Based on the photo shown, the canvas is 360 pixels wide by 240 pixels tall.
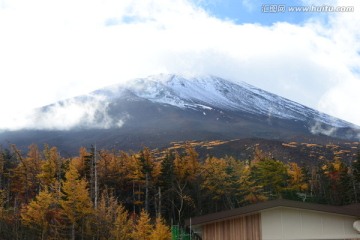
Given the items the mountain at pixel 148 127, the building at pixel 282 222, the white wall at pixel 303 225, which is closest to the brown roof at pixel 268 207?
the building at pixel 282 222

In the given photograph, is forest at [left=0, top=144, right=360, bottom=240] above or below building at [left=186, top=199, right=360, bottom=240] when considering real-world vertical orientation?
above

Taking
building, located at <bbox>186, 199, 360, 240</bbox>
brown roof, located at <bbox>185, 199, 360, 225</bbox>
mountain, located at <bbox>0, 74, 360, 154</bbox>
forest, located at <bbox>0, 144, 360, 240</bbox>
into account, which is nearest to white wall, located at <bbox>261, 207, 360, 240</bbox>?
building, located at <bbox>186, 199, 360, 240</bbox>

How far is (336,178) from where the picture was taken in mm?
57250

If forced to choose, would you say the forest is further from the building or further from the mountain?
the mountain

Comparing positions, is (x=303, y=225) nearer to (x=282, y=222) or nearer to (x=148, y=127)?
(x=282, y=222)

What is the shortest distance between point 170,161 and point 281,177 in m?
13.6

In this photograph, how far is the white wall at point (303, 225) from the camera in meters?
17.5

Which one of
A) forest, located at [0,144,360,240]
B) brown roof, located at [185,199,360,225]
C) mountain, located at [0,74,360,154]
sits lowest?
brown roof, located at [185,199,360,225]

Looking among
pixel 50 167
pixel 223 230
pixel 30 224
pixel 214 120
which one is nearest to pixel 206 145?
pixel 214 120

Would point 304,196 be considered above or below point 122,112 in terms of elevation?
below

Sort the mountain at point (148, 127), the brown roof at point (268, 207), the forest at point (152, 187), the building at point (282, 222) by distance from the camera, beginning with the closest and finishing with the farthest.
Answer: the brown roof at point (268, 207) < the building at point (282, 222) < the forest at point (152, 187) < the mountain at point (148, 127)

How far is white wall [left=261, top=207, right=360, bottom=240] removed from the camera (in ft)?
57.5

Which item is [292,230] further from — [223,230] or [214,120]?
[214,120]

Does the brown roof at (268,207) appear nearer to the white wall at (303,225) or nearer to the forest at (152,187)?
the white wall at (303,225)
